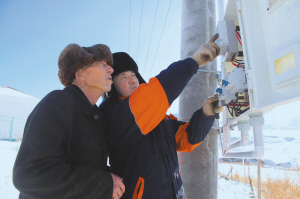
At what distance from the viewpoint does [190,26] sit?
238cm

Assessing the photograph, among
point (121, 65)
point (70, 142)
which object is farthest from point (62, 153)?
point (121, 65)

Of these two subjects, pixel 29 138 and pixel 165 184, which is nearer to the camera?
pixel 29 138

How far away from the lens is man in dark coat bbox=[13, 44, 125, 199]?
88 centimetres

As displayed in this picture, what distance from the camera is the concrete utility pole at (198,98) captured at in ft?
6.88

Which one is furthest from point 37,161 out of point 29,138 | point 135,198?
point 135,198

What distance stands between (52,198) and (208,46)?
137 cm

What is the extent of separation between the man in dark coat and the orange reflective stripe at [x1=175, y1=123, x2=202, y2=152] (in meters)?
0.82

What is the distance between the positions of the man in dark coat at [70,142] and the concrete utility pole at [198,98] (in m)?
1.19

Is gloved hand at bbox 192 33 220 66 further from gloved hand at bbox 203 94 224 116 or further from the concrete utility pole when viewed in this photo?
the concrete utility pole

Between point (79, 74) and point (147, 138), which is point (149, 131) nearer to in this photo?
point (147, 138)

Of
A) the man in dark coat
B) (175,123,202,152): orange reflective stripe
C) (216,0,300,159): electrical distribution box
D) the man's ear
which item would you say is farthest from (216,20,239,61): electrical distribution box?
the man's ear

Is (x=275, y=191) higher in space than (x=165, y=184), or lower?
lower

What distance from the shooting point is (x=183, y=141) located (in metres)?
1.79

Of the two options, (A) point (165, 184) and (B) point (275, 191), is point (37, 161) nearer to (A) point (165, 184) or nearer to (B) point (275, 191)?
(A) point (165, 184)
